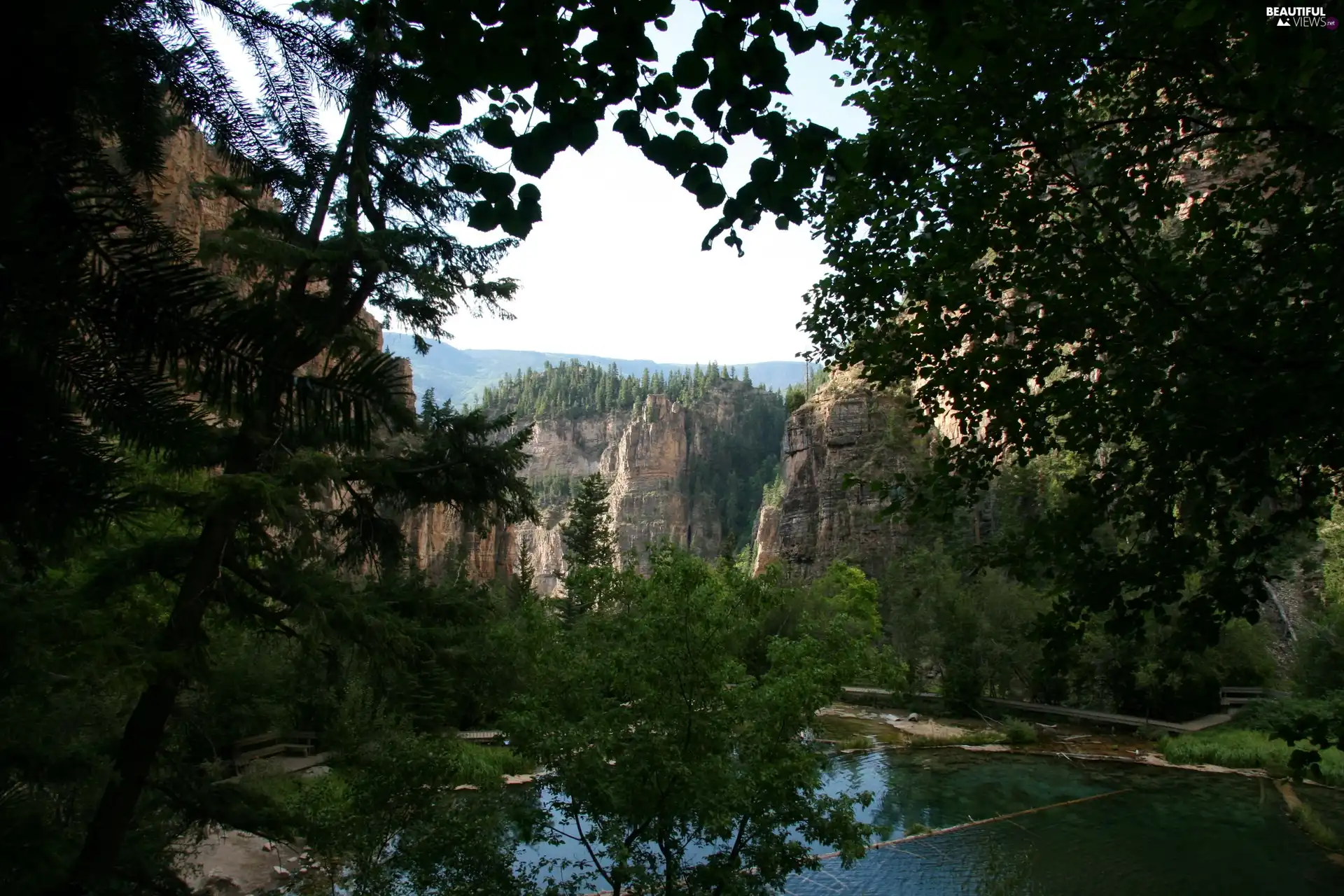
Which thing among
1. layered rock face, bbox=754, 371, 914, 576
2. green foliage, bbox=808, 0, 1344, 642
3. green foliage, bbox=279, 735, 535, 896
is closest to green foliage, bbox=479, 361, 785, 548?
layered rock face, bbox=754, 371, 914, 576

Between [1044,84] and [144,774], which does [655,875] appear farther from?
[1044,84]

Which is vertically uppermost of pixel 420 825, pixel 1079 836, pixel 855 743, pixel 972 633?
pixel 420 825

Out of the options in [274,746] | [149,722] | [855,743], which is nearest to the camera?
[149,722]

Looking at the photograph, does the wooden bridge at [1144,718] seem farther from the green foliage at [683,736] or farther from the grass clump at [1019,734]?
the green foliage at [683,736]

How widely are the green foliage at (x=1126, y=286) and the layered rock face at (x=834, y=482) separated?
4500cm

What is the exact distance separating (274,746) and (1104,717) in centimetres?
2312

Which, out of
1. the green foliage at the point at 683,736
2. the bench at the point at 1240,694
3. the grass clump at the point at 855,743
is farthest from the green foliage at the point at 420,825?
the bench at the point at 1240,694

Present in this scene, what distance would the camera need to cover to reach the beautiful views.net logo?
2887 mm

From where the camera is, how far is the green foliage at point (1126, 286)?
12.3 ft

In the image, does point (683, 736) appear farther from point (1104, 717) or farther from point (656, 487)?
point (656, 487)

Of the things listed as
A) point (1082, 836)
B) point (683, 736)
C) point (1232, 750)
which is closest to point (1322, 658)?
point (1232, 750)

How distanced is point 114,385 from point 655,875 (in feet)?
24.1

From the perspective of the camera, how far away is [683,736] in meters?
7.45

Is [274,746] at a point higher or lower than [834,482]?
lower
